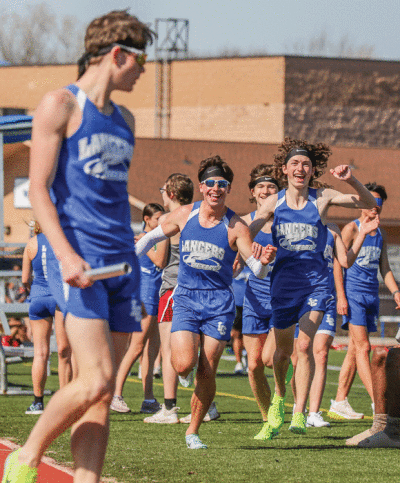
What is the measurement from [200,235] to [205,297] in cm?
48

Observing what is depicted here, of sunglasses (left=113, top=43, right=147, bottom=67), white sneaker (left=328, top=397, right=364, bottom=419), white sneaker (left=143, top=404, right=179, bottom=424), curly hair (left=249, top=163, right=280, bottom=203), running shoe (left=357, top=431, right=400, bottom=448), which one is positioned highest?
sunglasses (left=113, top=43, right=147, bottom=67)

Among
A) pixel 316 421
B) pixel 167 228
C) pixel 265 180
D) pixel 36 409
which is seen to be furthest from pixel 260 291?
pixel 36 409

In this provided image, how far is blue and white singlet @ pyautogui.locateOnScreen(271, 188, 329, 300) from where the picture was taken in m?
7.40

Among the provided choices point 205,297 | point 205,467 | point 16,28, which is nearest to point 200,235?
point 205,297

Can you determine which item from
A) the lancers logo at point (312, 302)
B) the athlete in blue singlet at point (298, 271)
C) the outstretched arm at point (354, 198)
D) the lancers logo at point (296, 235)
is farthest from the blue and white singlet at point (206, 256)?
the outstretched arm at point (354, 198)

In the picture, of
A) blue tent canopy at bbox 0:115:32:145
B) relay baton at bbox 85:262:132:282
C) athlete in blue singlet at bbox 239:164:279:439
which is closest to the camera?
relay baton at bbox 85:262:132:282

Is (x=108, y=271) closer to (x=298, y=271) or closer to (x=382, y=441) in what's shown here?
(x=298, y=271)

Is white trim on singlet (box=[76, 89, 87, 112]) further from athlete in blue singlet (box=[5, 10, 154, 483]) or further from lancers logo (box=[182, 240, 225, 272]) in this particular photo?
lancers logo (box=[182, 240, 225, 272])

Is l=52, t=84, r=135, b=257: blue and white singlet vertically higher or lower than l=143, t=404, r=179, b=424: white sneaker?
higher

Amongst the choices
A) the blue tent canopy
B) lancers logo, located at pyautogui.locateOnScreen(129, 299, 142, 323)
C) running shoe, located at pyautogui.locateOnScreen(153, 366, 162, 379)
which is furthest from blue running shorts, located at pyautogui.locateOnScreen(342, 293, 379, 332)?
the blue tent canopy

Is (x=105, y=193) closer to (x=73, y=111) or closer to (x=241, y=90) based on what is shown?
(x=73, y=111)

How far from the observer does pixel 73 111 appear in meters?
3.88

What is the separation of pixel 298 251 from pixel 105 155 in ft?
12.2

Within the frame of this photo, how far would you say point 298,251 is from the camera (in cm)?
743
